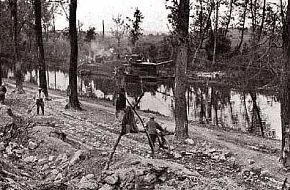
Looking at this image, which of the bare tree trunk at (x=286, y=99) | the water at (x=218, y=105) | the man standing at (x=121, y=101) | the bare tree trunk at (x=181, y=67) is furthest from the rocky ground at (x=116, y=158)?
the water at (x=218, y=105)

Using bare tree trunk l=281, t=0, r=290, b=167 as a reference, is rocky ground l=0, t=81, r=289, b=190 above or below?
below

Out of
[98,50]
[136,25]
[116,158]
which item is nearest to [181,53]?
[116,158]

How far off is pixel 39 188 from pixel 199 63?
45.1m

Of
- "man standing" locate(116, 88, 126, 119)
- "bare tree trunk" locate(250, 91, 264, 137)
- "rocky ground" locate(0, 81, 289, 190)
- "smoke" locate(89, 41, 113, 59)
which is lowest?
"bare tree trunk" locate(250, 91, 264, 137)

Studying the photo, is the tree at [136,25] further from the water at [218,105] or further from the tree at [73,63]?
the tree at [73,63]

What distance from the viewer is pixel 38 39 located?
1062 inches

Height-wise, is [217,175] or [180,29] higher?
[180,29]

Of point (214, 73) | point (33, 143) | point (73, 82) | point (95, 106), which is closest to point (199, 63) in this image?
point (214, 73)

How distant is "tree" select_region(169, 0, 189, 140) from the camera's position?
1636cm

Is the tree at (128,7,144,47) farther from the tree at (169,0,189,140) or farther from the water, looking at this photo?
the tree at (169,0,189,140)

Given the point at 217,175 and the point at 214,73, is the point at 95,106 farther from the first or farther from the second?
the point at 214,73

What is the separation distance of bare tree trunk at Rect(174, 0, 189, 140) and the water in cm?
394

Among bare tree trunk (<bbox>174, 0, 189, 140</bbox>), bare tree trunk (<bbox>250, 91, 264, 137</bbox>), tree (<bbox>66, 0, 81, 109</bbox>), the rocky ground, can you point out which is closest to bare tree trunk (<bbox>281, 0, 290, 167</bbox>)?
the rocky ground

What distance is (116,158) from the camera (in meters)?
12.5
